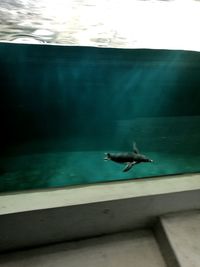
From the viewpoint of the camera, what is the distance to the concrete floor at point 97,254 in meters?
0.71

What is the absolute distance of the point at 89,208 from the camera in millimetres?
715

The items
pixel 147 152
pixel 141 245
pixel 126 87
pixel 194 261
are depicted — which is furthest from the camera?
pixel 126 87

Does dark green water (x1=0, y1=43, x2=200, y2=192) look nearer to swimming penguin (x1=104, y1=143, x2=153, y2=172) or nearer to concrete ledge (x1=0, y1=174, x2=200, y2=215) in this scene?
swimming penguin (x1=104, y1=143, x2=153, y2=172)

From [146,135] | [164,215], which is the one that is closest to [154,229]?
[164,215]

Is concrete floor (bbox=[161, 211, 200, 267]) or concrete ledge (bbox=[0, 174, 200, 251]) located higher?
concrete ledge (bbox=[0, 174, 200, 251])

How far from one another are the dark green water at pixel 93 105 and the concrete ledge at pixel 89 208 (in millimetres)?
309

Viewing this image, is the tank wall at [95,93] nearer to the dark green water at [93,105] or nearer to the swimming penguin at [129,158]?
the dark green water at [93,105]

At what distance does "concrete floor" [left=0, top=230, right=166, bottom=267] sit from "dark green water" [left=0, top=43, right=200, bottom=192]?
38 cm

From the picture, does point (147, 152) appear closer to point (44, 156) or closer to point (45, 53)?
point (44, 156)

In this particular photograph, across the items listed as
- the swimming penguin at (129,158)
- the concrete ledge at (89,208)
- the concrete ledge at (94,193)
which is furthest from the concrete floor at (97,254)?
the swimming penguin at (129,158)

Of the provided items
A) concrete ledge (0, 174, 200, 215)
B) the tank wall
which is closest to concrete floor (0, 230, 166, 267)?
concrete ledge (0, 174, 200, 215)

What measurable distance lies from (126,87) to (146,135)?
0.71 m

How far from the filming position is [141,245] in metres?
0.77

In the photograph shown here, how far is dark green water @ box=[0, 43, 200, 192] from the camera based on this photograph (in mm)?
1325
